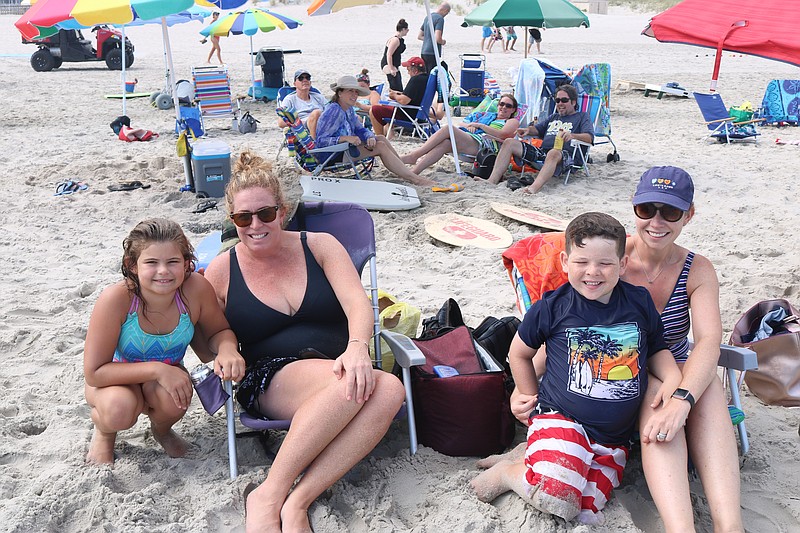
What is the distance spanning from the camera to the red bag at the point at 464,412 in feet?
9.52

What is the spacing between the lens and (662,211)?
274 centimetres

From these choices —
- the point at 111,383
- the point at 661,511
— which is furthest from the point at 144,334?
the point at 661,511

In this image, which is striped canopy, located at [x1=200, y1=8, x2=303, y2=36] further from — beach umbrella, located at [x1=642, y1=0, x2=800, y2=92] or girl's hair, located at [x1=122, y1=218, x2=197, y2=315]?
girl's hair, located at [x1=122, y1=218, x2=197, y2=315]

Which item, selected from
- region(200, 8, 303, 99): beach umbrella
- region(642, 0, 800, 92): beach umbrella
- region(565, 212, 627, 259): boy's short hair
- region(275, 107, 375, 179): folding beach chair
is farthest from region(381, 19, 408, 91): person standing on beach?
region(565, 212, 627, 259): boy's short hair

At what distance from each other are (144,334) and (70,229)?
12.7 feet

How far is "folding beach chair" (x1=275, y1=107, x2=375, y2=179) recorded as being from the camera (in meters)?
7.05

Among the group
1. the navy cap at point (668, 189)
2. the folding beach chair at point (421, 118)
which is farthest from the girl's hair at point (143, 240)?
the folding beach chair at point (421, 118)

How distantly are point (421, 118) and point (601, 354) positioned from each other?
7.02 m

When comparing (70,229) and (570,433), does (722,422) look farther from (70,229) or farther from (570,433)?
(70,229)

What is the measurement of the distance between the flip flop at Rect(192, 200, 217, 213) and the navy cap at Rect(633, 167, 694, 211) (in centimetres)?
465

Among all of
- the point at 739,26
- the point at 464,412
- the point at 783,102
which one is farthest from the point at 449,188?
the point at 783,102

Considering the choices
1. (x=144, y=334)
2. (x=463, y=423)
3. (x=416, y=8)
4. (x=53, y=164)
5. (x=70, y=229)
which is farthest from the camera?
(x=416, y=8)

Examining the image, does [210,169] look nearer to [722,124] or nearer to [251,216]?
[251,216]

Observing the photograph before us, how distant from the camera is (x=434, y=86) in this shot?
8.66 m
